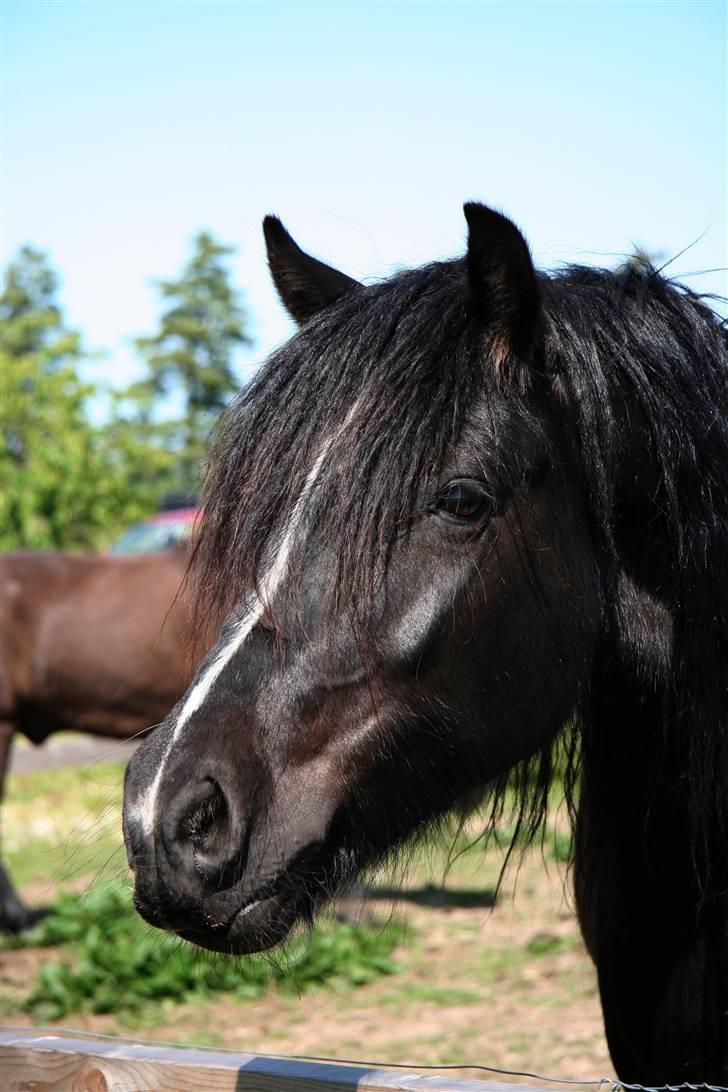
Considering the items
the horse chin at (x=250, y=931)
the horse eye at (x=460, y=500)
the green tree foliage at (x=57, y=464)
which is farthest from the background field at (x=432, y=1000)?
the green tree foliage at (x=57, y=464)

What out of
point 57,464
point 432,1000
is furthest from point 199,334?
point 432,1000

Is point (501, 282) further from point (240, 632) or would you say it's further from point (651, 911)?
point (651, 911)

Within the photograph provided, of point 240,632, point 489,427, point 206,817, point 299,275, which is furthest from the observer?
point 299,275

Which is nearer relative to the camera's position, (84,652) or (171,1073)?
(171,1073)

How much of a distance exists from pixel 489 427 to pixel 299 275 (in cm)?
71

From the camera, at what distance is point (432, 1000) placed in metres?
5.32

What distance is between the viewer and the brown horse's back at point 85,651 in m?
7.72

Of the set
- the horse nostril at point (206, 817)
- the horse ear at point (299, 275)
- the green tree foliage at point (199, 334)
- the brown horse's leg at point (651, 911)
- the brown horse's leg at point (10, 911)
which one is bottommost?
the brown horse's leg at point (10, 911)

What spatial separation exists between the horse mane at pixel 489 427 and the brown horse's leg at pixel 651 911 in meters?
0.08

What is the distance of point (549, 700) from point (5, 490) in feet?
59.3

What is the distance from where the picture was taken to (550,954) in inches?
230

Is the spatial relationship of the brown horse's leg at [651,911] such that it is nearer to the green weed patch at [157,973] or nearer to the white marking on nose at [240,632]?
the white marking on nose at [240,632]

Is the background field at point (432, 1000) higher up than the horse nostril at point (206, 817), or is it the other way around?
the horse nostril at point (206, 817)

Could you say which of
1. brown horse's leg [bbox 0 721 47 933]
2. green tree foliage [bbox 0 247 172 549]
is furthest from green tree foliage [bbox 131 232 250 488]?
brown horse's leg [bbox 0 721 47 933]
